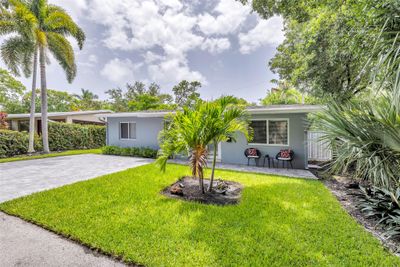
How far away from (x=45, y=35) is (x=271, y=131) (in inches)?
600

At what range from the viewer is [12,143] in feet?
39.6

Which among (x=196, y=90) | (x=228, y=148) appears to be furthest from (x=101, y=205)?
(x=196, y=90)

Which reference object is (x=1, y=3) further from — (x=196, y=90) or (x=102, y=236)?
(x=196, y=90)

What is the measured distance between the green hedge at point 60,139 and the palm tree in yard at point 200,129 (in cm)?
1301

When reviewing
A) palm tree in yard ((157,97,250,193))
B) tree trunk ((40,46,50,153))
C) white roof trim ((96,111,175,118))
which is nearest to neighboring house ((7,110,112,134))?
tree trunk ((40,46,50,153))

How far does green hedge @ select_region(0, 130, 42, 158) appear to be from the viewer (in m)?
11.6

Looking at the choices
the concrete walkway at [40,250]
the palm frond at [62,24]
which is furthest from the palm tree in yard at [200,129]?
the palm frond at [62,24]

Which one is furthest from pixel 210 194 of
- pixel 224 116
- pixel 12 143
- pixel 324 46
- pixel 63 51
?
pixel 63 51

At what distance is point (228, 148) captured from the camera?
1005cm

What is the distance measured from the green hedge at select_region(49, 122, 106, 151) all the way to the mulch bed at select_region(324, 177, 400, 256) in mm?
17534

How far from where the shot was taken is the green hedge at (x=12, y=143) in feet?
38.0

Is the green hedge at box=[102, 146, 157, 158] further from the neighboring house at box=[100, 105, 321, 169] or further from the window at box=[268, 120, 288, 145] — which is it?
the window at box=[268, 120, 288, 145]

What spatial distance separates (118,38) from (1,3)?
679cm

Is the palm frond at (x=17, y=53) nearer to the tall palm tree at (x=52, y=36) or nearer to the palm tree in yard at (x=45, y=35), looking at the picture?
the palm tree in yard at (x=45, y=35)
